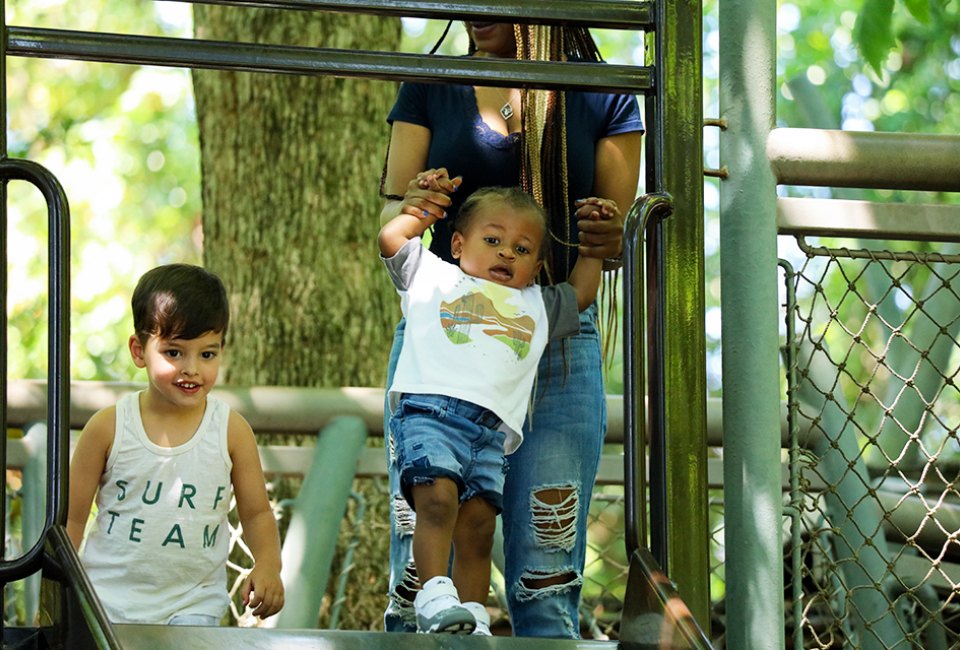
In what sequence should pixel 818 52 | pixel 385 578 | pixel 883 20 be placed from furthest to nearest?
pixel 818 52
pixel 385 578
pixel 883 20

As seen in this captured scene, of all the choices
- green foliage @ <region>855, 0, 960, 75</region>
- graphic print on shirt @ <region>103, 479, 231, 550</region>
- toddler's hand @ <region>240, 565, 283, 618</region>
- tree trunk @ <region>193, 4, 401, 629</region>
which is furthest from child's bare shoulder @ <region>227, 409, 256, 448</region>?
tree trunk @ <region>193, 4, 401, 629</region>

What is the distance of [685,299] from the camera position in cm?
262

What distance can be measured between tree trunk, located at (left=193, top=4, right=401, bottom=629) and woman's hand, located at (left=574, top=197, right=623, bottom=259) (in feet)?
9.07

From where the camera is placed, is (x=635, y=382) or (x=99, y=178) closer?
(x=635, y=382)

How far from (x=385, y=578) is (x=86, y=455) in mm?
2704

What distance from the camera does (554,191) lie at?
284cm

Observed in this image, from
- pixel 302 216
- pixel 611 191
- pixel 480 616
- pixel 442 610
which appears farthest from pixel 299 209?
pixel 442 610

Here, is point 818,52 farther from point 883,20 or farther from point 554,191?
point 554,191

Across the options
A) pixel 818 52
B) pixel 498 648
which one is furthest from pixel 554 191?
pixel 818 52

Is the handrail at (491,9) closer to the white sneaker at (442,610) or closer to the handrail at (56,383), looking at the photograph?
the handrail at (56,383)

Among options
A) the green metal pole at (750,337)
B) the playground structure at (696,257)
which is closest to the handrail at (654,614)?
the playground structure at (696,257)

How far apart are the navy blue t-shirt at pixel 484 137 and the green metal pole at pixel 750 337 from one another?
0.76 ft

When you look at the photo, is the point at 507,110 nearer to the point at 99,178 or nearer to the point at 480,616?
the point at 480,616

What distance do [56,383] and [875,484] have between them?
3.22 metres
